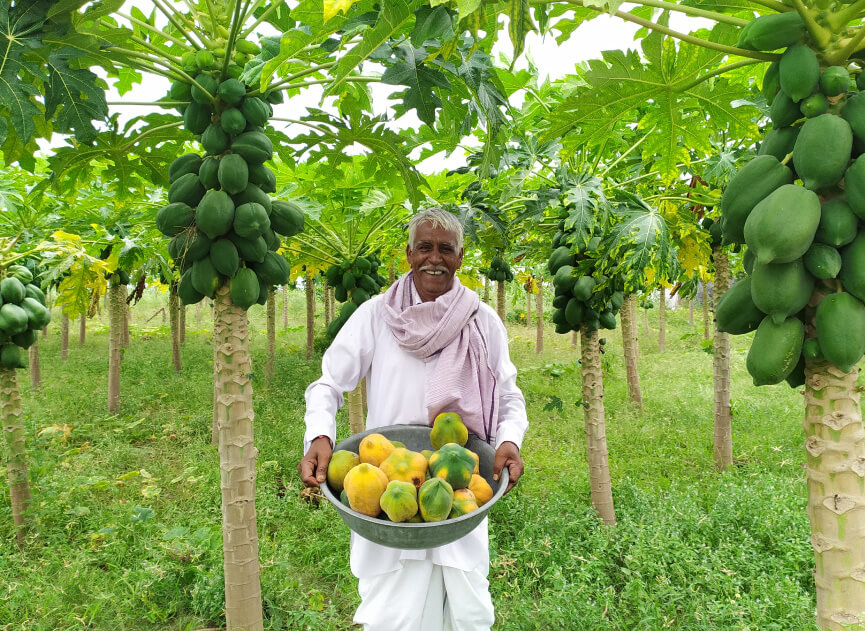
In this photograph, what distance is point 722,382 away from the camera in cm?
513

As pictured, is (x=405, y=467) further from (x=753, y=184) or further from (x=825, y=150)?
(x=825, y=150)

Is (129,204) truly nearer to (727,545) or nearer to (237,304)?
(237,304)

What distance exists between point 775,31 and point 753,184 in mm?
373

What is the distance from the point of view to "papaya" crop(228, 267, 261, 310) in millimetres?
2461

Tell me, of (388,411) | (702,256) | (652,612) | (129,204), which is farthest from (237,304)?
(702,256)

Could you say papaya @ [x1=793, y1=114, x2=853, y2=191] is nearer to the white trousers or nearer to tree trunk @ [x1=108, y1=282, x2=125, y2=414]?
the white trousers

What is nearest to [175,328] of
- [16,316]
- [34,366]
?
[34,366]

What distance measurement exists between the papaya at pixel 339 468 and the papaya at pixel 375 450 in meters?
0.05

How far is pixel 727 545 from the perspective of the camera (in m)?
3.62

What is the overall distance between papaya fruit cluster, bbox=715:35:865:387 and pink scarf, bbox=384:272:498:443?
1.02 metres

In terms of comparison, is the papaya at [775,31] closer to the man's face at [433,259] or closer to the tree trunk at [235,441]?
the man's face at [433,259]

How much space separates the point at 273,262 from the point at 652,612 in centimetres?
300

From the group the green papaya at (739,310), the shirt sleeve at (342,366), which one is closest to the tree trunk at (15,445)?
the shirt sleeve at (342,366)

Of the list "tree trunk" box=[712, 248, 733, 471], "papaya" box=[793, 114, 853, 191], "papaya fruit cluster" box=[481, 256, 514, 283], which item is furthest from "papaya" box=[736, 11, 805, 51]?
"papaya fruit cluster" box=[481, 256, 514, 283]
